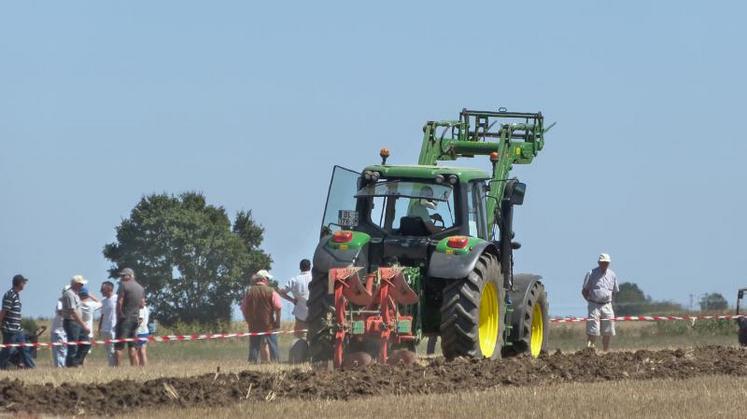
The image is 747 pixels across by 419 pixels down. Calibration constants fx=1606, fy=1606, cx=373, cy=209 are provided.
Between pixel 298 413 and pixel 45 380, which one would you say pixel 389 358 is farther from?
pixel 298 413

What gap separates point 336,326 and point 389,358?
0.71m

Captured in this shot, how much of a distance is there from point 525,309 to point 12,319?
7.41 metres

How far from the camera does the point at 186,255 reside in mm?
81875

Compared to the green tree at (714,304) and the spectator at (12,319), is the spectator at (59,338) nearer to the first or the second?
the spectator at (12,319)

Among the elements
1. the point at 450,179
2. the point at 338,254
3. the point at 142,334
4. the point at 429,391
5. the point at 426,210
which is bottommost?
the point at 429,391

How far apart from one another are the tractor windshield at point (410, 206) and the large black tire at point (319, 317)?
1.23 m

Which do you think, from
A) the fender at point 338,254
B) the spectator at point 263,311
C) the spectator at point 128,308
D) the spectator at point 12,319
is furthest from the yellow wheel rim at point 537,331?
the spectator at point 12,319

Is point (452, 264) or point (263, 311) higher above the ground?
point (452, 264)

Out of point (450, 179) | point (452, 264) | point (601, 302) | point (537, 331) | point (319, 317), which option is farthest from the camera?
point (601, 302)

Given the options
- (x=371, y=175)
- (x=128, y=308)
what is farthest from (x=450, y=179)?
(x=128, y=308)

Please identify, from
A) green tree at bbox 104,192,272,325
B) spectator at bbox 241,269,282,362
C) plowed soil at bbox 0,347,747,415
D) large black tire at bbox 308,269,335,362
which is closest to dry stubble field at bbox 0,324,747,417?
plowed soil at bbox 0,347,747,415

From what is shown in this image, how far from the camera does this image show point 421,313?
60.7 feet

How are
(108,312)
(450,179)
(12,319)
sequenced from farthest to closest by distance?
(108,312) < (12,319) < (450,179)

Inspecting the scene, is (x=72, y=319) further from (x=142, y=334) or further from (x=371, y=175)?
(x=371, y=175)
